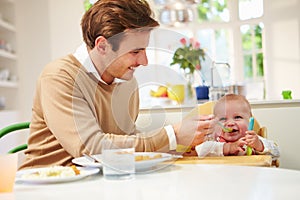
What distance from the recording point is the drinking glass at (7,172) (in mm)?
774

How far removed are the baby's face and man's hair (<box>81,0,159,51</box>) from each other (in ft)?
2.38

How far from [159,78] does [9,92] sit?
3735 mm

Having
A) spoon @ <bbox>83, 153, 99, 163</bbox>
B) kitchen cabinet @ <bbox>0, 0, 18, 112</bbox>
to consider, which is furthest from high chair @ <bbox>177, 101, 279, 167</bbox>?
kitchen cabinet @ <bbox>0, 0, 18, 112</bbox>

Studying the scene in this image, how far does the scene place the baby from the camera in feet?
5.28

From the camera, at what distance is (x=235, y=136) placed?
180cm

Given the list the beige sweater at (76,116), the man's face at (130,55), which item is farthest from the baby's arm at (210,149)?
the man's face at (130,55)

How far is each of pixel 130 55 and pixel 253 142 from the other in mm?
750

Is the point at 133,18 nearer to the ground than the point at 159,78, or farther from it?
farther from it

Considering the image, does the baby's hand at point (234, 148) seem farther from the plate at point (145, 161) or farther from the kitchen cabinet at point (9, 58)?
the kitchen cabinet at point (9, 58)

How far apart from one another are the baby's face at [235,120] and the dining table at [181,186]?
826 millimetres

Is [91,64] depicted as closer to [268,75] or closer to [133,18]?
[133,18]

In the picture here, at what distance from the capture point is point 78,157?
108 centimetres

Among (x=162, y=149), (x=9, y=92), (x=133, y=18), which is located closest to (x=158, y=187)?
(x=162, y=149)

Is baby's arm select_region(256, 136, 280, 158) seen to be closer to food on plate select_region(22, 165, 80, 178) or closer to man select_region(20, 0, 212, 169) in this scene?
man select_region(20, 0, 212, 169)
